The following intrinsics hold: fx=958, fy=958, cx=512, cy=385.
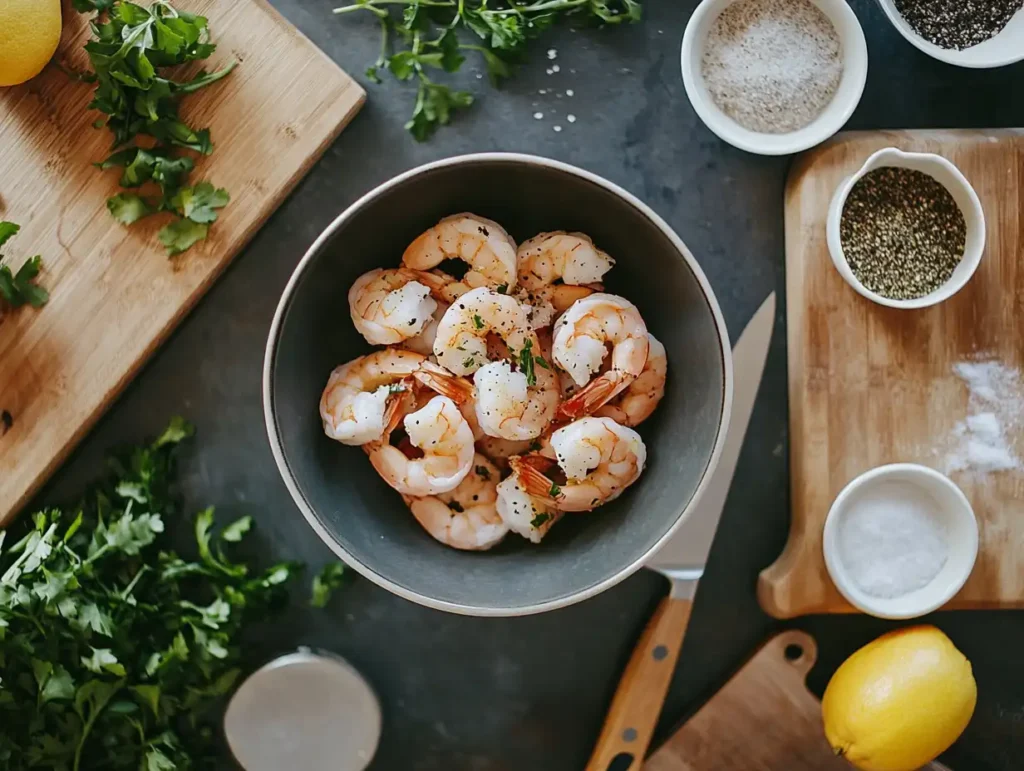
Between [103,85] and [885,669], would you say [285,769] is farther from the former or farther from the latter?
[103,85]

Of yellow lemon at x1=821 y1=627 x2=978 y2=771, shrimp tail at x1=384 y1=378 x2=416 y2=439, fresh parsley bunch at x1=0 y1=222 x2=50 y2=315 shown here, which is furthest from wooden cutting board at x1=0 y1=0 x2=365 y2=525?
yellow lemon at x1=821 y1=627 x2=978 y2=771

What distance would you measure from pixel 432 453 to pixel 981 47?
0.87m

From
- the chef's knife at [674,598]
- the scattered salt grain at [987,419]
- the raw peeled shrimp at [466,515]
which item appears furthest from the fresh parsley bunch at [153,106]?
the scattered salt grain at [987,419]

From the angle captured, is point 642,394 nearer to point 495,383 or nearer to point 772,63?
point 495,383

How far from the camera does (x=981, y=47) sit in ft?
4.00

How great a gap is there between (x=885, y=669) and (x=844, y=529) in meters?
0.17

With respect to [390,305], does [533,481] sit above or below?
below

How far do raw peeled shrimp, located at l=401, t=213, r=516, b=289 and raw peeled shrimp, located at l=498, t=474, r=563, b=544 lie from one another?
0.23m

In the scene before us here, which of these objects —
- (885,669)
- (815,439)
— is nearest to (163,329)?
(815,439)

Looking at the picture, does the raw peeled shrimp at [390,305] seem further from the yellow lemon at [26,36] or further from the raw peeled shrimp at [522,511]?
the yellow lemon at [26,36]

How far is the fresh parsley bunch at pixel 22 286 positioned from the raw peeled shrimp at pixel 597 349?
25.1 inches

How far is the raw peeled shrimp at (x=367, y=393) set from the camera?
1040 millimetres

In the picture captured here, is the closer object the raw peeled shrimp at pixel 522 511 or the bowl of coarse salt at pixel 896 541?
the raw peeled shrimp at pixel 522 511

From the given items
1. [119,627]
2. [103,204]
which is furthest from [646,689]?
[103,204]
